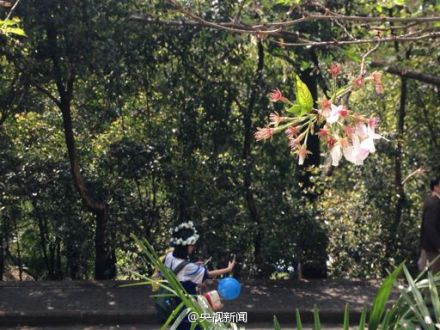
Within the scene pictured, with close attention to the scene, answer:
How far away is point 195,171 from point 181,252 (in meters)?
5.59

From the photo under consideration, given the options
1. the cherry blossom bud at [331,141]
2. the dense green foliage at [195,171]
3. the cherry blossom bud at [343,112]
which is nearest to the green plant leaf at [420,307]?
the cherry blossom bud at [331,141]

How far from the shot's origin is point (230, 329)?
432cm

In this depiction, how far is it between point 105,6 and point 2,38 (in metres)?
1.42

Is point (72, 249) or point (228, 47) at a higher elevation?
point (228, 47)

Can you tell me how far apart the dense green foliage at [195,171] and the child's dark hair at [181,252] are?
5.08 meters

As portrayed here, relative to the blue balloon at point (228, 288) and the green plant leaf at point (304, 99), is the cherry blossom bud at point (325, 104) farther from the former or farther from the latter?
the blue balloon at point (228, 288)

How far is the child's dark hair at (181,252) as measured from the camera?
22.6ft

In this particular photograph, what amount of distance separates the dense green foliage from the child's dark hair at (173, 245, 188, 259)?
5079mm

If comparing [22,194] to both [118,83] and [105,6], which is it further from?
[105,6]

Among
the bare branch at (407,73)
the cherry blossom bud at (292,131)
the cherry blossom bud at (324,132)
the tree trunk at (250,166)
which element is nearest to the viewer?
the cherry blossom bud at (324,132)

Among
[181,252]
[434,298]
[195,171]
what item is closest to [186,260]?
[181,252]

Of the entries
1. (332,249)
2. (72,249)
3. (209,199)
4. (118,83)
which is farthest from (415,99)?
(72,249)

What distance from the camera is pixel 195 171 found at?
12.5 meters

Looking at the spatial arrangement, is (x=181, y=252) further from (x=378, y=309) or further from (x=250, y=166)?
(x=250, y=166)
